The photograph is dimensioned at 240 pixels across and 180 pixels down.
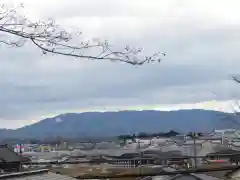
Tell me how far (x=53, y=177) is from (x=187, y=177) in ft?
25.7

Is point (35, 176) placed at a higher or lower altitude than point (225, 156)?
lower

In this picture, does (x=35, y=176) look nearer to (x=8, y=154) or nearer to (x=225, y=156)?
(x=225, y=156)

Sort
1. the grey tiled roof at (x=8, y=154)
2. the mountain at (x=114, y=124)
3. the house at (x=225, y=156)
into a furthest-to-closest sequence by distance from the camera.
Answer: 1. the mountain at (x=114, y=124)
2. the grey tiled roof at (x=8, y=154)
3. the house at (x=225, y=156)

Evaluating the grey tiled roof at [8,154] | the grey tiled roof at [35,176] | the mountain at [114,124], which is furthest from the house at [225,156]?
the mountain at [114,124]

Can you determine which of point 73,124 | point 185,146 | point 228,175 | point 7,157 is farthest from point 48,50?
point 73,124

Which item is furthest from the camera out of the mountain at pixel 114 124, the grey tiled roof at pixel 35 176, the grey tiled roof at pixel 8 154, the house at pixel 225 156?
the mountain at pixel 114 124

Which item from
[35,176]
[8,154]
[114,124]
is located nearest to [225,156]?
[35,176]

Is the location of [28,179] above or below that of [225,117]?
below

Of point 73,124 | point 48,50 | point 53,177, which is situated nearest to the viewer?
point 48,50

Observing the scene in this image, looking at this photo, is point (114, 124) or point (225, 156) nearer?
point (225, 156)

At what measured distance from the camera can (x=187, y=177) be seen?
16953mm

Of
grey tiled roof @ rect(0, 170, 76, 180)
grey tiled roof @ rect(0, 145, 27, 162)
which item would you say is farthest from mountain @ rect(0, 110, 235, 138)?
grey tiled roof @ rect(0, 170, 76, 180)

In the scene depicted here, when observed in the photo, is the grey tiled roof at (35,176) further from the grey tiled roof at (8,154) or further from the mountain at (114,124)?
the mountain at (114,124)

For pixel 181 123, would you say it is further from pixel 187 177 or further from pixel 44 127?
pixel 187 177
